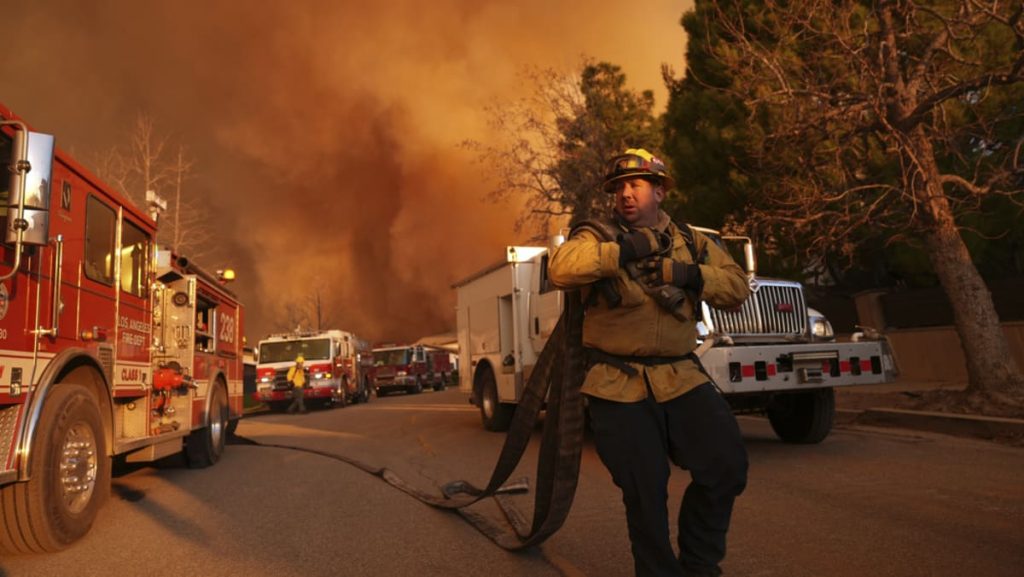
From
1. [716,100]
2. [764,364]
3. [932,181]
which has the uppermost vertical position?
[716,100]

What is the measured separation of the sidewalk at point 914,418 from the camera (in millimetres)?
8562

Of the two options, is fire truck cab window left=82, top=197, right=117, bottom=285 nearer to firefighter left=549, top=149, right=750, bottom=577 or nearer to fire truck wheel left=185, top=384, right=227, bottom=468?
fire truck wheel left=185, top=384, right=227, bottom=468

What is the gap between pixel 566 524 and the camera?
5172mm

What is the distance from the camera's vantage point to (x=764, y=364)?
748 centimetres

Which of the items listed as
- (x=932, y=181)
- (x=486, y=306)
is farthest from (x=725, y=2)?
(x=486, y=306)

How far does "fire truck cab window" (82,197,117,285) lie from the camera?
19.0 ft

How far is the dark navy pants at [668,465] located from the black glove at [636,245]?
1.70 feet

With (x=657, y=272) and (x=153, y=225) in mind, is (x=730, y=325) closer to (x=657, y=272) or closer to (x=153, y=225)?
(x=657, y=272)

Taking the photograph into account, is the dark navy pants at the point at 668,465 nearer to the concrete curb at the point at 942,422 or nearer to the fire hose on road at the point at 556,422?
the fire hose on road at the point at 556,422

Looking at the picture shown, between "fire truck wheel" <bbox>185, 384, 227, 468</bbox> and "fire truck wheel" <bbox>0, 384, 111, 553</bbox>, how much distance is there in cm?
326

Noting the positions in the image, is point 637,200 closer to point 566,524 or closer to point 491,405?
point 566,524

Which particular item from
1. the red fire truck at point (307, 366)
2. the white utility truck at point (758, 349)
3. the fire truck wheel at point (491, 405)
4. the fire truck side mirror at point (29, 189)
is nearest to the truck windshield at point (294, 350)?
the red fire truck at point (307, 366)

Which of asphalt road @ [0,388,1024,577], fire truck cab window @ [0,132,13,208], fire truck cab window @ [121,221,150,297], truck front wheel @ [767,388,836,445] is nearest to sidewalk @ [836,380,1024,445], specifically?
asphalt road @ [0,388,1024,577]

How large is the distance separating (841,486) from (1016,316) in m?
11.0
